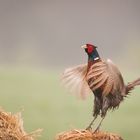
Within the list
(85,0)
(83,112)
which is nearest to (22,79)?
(83,112)

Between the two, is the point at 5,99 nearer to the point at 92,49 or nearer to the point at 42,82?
the point at 42,82

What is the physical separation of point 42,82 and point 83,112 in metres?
0.36

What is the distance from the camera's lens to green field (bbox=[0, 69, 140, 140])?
12.2 ft

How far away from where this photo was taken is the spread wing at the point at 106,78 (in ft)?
11.0

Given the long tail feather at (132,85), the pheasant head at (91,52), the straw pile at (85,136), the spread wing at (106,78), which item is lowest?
the straw pile at (85,136)

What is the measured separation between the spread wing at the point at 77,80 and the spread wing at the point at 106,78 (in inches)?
3.3

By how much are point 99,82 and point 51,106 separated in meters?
0.51

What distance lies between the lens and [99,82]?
3398 millimetres

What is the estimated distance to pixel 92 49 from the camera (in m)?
3.63

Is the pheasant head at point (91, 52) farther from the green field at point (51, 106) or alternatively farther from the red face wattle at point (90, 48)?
the green field at point (51, 106)

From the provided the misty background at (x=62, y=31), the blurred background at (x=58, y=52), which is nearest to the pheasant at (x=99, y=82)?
the blurred background at (x=58, y=52)

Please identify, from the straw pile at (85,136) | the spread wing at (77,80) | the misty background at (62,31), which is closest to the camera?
the straw pile at (85,136)

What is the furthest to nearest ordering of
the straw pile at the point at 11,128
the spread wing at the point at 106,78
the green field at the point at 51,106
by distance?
1. the green field at the point at 51,106
2. the spread wing at the point at 106,78
3. the straw pile at the point at 11,128

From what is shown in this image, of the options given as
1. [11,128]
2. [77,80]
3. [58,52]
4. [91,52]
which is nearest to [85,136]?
[11,128]
